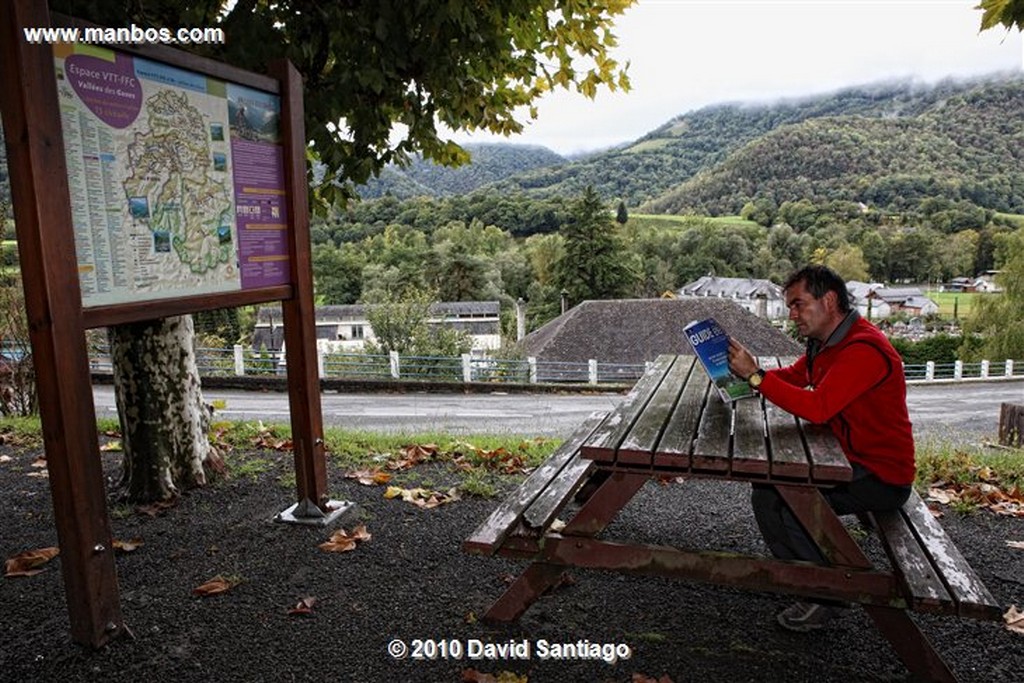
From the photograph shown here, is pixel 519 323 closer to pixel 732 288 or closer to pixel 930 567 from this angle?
pixel 732 288

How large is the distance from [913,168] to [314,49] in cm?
10036

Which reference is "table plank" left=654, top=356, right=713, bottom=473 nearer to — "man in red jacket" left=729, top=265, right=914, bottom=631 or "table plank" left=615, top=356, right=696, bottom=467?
"table plank" left=615, top=356, right=696, bottom=467

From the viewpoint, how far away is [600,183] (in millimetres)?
110188

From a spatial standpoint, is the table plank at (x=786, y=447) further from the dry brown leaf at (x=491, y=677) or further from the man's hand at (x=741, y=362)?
the dry brown leaf at (x=491, y=677)

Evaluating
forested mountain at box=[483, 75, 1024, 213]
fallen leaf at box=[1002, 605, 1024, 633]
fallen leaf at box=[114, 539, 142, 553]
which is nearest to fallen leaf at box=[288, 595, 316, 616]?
fallen leaf at box=[114, 539, 142, 553]

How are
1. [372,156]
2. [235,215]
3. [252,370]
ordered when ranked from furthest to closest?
[252,370] < [372,156] < [235,215]

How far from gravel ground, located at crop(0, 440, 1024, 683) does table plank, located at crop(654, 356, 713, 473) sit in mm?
779

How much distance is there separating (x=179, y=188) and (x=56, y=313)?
32.4 inches

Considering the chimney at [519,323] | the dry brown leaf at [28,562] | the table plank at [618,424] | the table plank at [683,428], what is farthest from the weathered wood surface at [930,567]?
the chimney at [519,323]

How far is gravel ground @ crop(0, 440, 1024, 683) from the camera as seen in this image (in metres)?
2.47

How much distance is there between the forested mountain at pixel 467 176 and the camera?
278 ft

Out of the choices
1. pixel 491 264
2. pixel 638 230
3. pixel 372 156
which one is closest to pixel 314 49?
pixel 372 156

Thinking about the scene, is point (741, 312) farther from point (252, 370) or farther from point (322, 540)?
point (322, 540)

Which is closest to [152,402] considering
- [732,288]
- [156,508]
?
[156,508]
